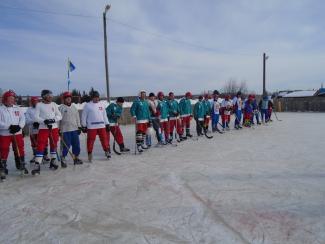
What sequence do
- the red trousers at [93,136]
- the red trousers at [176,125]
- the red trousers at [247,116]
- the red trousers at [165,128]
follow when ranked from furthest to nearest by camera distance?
the red trousers at [247,116], the red trousers at [176,125], the red trousers at [165,128], the red trousers at [93,136]

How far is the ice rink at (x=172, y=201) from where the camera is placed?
11.7 ft

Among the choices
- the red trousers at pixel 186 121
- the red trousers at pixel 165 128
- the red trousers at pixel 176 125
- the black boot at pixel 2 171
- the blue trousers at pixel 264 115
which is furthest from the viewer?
the blue trousers at pixel 264 115

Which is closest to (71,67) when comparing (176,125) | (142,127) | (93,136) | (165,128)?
(176,125)

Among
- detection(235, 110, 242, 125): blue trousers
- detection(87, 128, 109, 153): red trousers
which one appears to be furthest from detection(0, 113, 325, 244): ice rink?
detection(235, 110, 242, 125): blue trousers

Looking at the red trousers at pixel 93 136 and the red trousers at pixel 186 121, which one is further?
the red trousers at pixel 186 121

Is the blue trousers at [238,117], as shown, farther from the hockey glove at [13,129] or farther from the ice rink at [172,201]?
the hockey glove at [13,129]

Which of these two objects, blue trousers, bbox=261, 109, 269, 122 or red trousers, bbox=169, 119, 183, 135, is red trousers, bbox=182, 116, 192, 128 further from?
blue trousers, bbox=261, 109, 269, 122

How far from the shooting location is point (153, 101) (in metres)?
9.86

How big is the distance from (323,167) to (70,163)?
18.1ft

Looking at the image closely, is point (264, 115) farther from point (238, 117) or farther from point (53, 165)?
point (53, 165)

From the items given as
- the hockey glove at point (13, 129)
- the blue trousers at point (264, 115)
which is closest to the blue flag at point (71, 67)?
the blue trousers at point (264, 115)

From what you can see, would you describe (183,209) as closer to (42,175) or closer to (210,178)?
(210,178)

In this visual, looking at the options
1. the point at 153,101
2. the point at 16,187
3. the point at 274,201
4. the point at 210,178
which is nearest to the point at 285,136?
the point at 153,101

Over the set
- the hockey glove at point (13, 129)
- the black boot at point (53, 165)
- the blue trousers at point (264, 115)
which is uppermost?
the hockey glove at point (13, 129)
